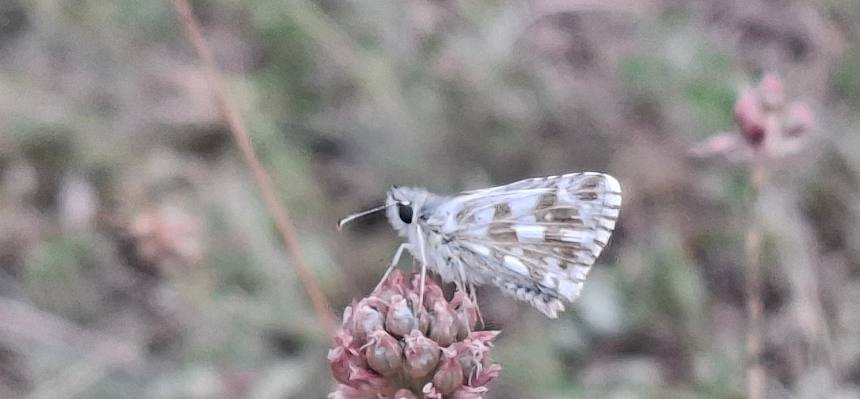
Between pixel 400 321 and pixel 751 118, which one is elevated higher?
pixel 751 118

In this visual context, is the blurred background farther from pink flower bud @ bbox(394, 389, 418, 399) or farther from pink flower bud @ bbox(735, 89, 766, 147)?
pink flower bud @ bbox(394, 389, 418, 399)

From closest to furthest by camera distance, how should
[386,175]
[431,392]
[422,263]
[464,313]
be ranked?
[431,392] → [464,313] → [422,263] → [386,175]

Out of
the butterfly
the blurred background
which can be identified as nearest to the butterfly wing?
the butterfly

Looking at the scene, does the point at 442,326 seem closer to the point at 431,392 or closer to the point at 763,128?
the point at 431,392

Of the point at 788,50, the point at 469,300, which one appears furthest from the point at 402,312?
the point at 788,50

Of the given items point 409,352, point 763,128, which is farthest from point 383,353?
point 763,128

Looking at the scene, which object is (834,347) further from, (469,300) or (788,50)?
(469,300)
